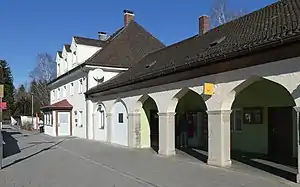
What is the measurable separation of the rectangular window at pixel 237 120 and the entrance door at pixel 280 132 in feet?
5.27

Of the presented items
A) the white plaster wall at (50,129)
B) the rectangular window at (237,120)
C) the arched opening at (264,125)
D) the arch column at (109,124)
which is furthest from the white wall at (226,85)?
the white plaster wall at (50,129)

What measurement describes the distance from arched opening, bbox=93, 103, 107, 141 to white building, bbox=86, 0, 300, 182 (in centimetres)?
183

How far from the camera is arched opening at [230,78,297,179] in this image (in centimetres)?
1434

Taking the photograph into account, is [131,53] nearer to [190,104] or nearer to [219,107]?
[190,104]

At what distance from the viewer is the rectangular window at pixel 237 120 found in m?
16.6

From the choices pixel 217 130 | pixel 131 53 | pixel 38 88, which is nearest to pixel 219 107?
pixel 217 130

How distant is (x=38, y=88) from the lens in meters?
69.1

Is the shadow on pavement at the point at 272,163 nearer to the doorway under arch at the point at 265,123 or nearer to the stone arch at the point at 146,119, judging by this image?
the doorway under arch at the point at 265,123

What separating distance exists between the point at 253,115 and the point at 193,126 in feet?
14.4

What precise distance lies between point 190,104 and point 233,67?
8.46 metres

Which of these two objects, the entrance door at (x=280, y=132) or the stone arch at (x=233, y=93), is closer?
the stone arch at (x=233, y=93)

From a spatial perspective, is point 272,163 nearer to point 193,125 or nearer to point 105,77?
point 193,125

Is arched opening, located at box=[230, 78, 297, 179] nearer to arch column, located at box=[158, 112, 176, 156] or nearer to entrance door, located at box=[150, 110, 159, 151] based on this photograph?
arch column, located at box=[158, 112, 176, 156]

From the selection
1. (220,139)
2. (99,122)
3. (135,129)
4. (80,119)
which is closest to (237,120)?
(220,139)
